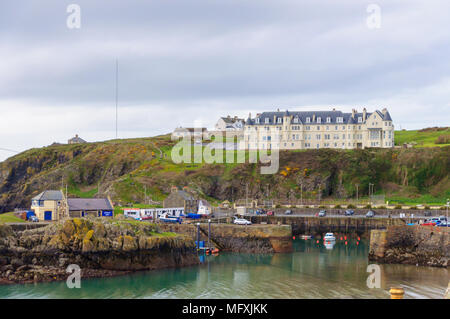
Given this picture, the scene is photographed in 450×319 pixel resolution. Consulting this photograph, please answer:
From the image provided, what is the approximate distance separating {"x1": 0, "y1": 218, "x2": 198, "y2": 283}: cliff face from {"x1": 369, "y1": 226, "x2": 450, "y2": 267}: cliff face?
19.4 metres

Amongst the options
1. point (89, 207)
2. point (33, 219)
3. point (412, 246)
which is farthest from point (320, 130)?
point (33, 219)

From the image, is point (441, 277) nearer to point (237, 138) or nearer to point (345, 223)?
point (345, 223)

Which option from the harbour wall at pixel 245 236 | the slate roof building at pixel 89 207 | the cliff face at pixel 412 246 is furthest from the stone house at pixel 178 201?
the cliff face at pixel 412 246

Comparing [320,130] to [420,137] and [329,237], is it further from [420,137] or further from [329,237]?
[329,237]

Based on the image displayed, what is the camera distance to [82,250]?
133ft

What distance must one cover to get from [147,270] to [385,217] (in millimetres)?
39961

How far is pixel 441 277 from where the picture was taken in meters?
40.6

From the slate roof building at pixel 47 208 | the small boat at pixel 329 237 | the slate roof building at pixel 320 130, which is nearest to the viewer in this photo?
the slate roof building at pixel 47 208

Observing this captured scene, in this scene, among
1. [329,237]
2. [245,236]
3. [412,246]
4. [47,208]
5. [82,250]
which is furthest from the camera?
[329,237]

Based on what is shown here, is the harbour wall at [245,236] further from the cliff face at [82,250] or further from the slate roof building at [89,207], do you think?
the cliff face at [82,250]

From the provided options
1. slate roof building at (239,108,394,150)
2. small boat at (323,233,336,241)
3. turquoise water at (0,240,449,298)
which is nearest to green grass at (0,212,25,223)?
turquoise water at (0,240,449,298)

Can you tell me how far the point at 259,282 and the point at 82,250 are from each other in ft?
47.1

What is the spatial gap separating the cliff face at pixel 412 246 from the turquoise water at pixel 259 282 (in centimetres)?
150

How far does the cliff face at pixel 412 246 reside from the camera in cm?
4607
